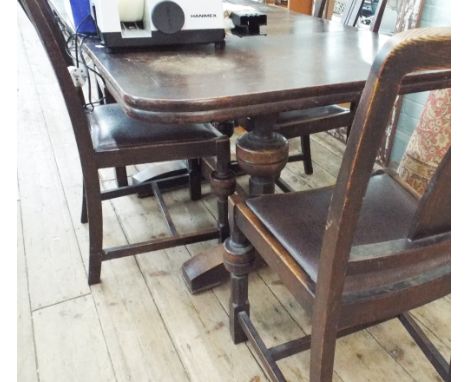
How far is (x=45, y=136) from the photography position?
264cm

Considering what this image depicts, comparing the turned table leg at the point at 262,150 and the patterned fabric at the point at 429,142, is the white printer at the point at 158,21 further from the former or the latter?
the patterned fabric at the point at 429,142

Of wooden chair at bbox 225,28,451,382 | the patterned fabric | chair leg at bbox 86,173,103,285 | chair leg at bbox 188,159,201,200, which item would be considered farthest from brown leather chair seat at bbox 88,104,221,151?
the patterned fabric

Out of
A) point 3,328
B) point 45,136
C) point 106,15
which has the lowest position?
point 45,136

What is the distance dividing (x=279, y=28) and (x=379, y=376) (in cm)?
120

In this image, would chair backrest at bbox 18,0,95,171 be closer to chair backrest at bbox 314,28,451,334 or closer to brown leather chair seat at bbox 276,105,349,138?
brown leather chair seat at bbox 276,105,349,138

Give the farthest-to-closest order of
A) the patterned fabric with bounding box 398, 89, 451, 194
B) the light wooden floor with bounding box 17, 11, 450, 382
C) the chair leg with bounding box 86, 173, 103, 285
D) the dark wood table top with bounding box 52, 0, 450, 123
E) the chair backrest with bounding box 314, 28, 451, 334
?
the patterned fabric with bounding box 398, 89, 451, 194, the chair leg with bounding box 86, 173, 103, 285, the light wooden floor with bounding box 17, 11, 450, 382, the dark wood table top with bounding box 52, 0, 450, 123, the chair backrest with bounding box 314, 28, 451, 334

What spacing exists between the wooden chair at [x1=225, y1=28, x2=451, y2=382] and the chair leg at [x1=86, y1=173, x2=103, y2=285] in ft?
1.65

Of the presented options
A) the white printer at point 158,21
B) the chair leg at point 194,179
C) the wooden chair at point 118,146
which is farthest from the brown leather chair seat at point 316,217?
the chair leg at point 194,179

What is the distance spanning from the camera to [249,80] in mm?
866

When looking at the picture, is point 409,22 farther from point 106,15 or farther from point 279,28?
point 106,15

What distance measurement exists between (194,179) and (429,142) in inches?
40.9

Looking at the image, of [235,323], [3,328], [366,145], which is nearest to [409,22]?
[235,323]

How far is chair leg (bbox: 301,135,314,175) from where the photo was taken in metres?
2.08

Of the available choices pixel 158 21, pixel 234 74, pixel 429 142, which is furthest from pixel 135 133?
pixel 429 142
